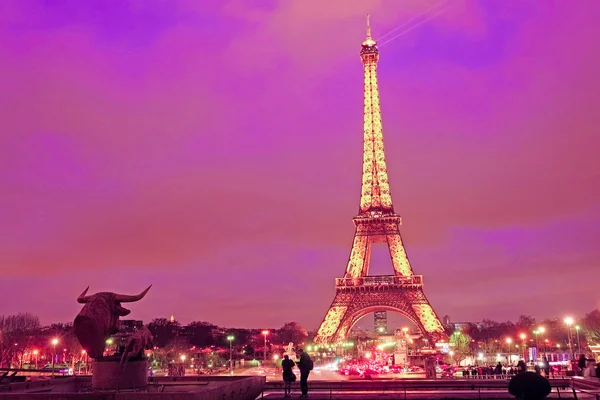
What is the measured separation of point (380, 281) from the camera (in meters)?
91.8

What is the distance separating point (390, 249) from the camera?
308ft

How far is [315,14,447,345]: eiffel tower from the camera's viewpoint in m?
87.8

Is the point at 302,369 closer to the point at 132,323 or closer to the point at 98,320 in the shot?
the point at 98,320

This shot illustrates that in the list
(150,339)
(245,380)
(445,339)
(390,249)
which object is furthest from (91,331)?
(390,249)

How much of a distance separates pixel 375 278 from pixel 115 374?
7674 cm

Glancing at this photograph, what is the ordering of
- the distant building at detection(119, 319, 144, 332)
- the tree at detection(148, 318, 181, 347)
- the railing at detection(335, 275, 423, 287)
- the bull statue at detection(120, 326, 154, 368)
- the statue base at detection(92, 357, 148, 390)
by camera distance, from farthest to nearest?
the tree at detection(148, 318, 181, 347) → the railing at detection(335, 275, 423, 287) → the distant building at detection(119, 319, 144, 332) → the bull statue at detection(120, 326, 154, 368) → the statue base at detection(92, 357, 148, 390)

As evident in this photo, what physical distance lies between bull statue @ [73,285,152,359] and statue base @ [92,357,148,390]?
61 cm

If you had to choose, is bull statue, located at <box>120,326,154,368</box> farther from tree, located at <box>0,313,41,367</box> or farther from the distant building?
tree, located at <box>0,313,41,367</box>

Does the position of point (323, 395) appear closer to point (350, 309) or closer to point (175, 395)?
point (175, 395)

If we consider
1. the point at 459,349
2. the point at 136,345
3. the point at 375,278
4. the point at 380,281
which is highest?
the point at 375,278

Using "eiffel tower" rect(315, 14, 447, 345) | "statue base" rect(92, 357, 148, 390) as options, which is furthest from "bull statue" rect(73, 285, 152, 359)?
"eiffel tower" rect(315, 14, 447, 345)

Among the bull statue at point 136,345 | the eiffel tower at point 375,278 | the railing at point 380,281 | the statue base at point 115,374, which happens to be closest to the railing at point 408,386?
the bull statue at point 136,345

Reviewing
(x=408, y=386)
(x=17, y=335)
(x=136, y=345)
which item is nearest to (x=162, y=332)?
(x=17, y=335)

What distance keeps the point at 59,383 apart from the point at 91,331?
583 cm
